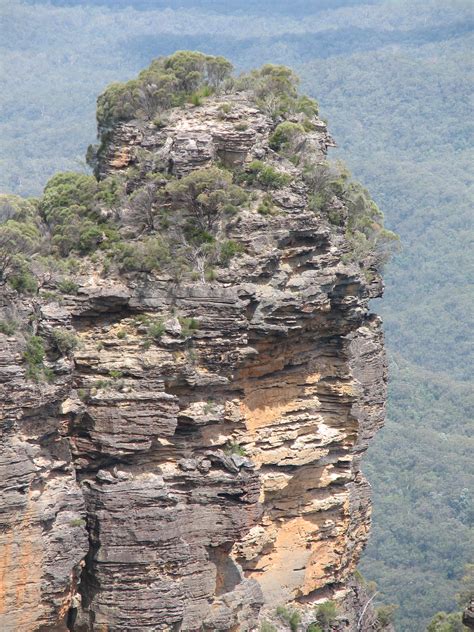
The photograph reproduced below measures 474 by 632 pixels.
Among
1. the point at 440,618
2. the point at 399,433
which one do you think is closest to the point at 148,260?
the point at 440,618

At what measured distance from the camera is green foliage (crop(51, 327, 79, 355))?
152 feet

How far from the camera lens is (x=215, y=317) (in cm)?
4950

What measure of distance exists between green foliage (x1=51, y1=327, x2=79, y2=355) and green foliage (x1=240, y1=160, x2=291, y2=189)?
9134 millimetres

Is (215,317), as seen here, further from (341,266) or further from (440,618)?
(440,618)

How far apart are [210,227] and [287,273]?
9.49 feet

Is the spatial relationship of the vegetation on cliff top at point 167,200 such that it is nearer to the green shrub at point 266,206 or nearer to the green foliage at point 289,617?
the green shrub at point 266,206

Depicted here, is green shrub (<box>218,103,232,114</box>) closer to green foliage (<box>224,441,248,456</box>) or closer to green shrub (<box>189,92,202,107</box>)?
green shrub (<box>189,92,202,107</box>)

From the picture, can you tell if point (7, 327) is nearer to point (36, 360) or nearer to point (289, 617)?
point (36, 360)

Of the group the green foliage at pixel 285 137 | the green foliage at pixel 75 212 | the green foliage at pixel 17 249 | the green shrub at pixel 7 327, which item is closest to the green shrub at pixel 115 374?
the green foliage at pixel 17 249

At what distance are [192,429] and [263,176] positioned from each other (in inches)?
352

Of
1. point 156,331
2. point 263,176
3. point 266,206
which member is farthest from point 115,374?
point 263,176

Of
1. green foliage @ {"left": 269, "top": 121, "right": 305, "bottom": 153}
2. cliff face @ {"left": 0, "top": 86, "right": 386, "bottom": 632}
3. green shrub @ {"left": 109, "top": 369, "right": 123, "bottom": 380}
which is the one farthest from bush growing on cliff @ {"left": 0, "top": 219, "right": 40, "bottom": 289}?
green foliage @ {"left": 269, "top": 121, "right": 305, "bottom": 153}

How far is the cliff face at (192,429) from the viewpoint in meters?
45.8

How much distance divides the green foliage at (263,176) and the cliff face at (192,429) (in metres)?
0.26
